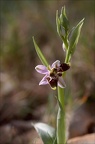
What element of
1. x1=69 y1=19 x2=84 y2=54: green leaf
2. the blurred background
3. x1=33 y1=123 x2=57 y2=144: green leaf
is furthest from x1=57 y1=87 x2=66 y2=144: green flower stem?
the blurred background

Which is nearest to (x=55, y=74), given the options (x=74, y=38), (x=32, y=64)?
(x=74, y=38)

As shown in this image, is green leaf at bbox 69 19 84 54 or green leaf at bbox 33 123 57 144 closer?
green leaf at bbox 69 19 84 54

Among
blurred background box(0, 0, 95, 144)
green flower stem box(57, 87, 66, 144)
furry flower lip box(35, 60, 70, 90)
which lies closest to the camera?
furry flower lip box(35, 60, 70, 90)

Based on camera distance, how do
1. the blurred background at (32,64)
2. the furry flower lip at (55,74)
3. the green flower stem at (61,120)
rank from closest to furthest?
the furry flower lip at (55,74), the green flower stem at (61,120), the blurred background at (32,64)

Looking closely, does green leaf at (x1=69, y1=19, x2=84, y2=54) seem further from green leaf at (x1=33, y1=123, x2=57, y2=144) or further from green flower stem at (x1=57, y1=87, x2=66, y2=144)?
green leaf at (x1=33, y1=123, x2=57, y2=144)

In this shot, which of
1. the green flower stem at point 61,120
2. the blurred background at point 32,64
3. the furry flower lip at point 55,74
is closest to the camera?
the furry flower lip at point 55,74

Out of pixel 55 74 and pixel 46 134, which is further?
pixel 46 134

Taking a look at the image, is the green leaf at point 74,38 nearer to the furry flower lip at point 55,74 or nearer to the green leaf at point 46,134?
the furry flower lip at point 55,74

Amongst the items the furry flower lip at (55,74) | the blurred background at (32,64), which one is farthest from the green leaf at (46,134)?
the blurred background at (32,64)

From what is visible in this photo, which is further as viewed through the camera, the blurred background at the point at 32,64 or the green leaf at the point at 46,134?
the blurred background at the point at 32,64

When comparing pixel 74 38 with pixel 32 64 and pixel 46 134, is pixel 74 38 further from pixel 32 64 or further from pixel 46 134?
pixel 32 64
